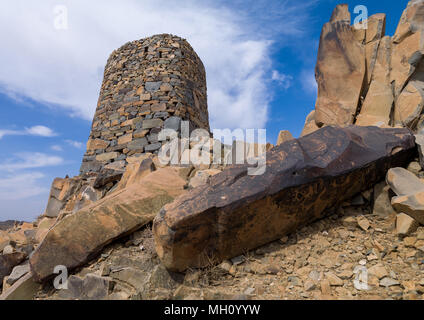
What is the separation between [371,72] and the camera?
4.12 metres

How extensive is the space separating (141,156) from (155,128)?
0.77 m

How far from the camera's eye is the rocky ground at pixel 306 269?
1918mm

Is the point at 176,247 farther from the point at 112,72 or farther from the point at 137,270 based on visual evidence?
the point at 112,72

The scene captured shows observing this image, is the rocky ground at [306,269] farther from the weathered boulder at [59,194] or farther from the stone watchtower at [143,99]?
the stone watchtower at [143,99]

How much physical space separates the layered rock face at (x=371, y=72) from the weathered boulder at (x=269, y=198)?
50.5 inches

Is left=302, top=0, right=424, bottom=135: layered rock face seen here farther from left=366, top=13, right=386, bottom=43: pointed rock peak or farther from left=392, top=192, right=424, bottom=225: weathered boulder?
left=392, top=192, right=424, bottom=225: weathered boulder

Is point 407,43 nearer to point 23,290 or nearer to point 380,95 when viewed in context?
point 380,95

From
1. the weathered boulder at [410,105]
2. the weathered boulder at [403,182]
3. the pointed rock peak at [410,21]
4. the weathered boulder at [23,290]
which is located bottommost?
the weathered boulder at [23,290]

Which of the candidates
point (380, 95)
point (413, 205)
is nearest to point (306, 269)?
point (413, 205)

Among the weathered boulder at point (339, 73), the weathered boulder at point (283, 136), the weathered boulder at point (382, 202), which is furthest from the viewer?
the weathered boulder at point (339, 73)

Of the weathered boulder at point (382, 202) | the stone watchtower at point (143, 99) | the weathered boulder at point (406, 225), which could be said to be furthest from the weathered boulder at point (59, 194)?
the weathered boulder at point (406, 225)

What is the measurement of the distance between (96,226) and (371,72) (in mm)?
4650
